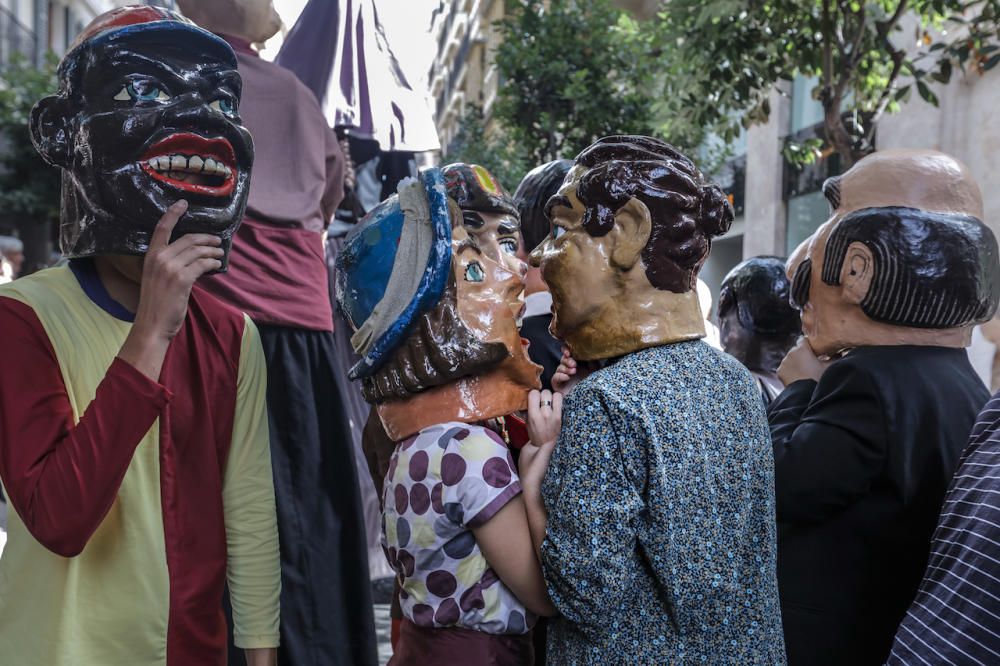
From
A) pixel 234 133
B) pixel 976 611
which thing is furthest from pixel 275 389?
pixel 976 611

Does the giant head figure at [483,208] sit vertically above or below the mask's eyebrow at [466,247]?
above

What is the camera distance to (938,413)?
2.19 metres

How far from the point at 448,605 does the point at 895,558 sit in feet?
3.65

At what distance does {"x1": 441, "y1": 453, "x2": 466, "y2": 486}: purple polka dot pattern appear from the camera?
5.95ft

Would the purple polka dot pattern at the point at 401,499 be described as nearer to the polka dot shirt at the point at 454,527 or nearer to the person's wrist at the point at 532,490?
the polka dot shirt at the point at 454,527

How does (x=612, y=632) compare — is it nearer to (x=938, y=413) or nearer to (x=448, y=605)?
(x=448, y=605)

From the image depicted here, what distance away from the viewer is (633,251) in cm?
182

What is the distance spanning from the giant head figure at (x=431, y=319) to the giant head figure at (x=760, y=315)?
5.77ft

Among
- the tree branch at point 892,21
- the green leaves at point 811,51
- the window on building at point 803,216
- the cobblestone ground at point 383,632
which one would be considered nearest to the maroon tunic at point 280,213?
the cobblestone ground at point 383,632

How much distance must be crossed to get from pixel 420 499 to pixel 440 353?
30 centimetres

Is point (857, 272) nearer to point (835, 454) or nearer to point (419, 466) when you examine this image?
point (835, 454)

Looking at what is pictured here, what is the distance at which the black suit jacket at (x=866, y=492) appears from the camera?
2174mm

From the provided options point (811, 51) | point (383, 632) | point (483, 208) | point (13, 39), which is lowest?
point (383, 632)

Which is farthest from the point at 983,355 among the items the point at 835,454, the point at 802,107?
the point at 802,107
